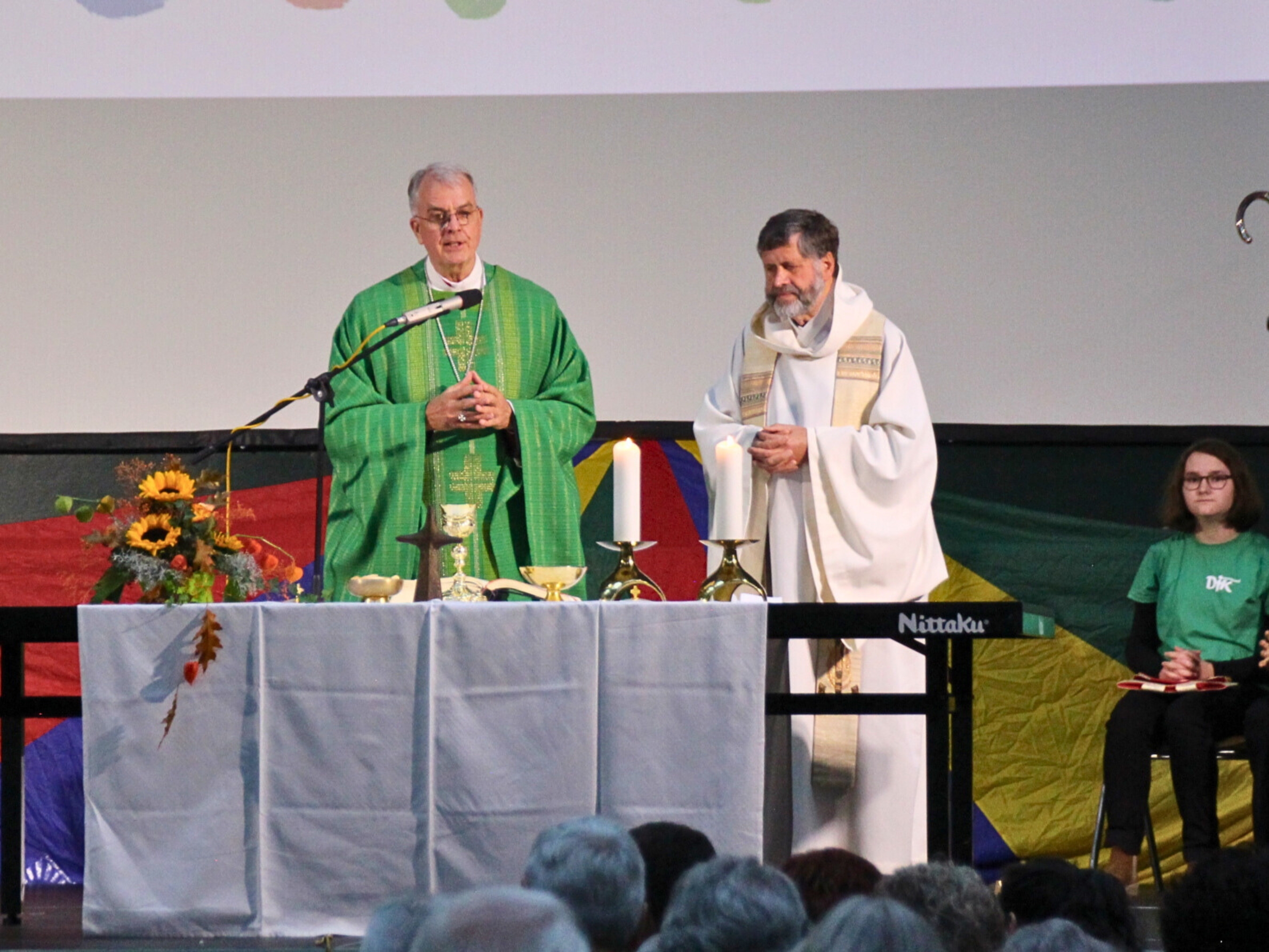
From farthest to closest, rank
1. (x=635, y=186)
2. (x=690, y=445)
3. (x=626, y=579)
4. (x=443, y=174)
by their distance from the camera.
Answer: (x=635, y=186) < (x=690, y=445) < (x=443, y=174) < (x=626, y=579)

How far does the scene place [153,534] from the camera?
3992 mm

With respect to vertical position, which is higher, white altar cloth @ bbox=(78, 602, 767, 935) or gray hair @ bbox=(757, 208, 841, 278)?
gray hair @ bbox=(757, 208, 841, 278)

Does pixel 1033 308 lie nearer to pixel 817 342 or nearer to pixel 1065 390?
pixel 1065 390

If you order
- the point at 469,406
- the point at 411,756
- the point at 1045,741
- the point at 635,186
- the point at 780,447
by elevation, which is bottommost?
the point at 1045,741

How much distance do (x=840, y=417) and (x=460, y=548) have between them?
1072 millimetres

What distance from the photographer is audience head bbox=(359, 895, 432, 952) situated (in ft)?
5.90

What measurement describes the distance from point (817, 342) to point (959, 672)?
1.24 meters

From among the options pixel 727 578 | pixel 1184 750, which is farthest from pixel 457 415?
pixel 1184 750

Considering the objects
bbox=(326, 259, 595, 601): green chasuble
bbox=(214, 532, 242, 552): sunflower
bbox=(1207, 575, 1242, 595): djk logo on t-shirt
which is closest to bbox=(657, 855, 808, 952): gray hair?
bbox=(214, 532, 242, 552): sunflower

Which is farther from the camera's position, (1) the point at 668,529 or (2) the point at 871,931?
(1) the point at 668,529

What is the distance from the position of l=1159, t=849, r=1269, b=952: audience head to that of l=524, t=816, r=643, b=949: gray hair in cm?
67

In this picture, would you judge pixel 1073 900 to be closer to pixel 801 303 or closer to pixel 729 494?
pixel 729 494

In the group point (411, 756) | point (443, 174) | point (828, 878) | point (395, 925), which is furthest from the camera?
point (443, 174)

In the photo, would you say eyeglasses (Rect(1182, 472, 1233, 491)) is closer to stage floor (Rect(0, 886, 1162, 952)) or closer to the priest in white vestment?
the priest in white vestment
